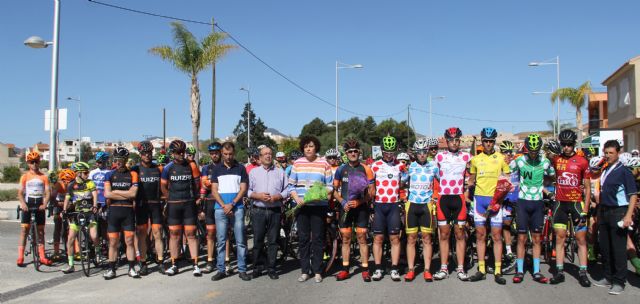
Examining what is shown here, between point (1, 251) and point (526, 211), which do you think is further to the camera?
point (1, 251)

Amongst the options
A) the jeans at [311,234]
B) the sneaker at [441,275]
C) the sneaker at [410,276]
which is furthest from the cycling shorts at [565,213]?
the jeans at [311,234]

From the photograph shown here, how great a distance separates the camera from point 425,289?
24.5 ft

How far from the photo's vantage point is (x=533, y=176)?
7.93 meters

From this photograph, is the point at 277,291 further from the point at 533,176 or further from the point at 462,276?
the point at 533,176

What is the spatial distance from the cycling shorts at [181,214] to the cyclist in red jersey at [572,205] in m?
5.56

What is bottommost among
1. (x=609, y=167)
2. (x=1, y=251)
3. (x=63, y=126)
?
(x=1, y=251)

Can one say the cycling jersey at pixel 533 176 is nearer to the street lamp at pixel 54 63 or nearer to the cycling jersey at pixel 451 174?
the cycling jersey at pixel 451 174

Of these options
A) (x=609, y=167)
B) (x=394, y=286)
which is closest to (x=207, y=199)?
(x=394, y=286)

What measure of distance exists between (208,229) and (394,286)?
3279 millimetres

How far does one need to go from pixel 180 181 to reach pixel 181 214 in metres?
0.53

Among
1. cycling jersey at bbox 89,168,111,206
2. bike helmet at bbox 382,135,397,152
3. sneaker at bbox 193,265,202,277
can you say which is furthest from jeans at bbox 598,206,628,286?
cycling jersey at bbox 89,168,111,206

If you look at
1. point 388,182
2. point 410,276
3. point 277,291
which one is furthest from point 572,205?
point 277,291

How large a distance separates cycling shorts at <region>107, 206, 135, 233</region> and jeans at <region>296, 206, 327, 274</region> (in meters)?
2.67

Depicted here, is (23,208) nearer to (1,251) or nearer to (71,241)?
(71,241)
